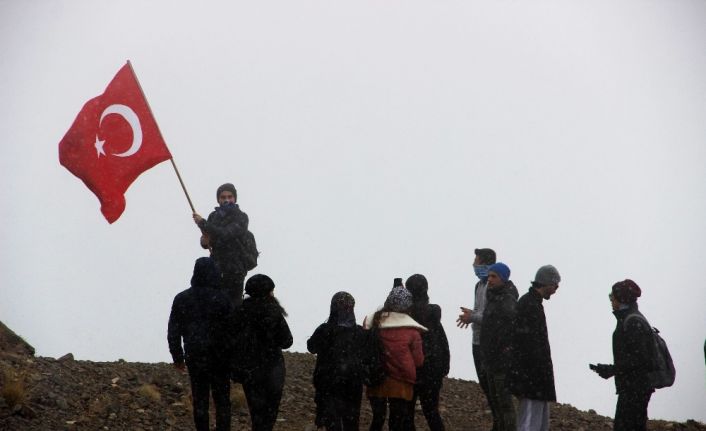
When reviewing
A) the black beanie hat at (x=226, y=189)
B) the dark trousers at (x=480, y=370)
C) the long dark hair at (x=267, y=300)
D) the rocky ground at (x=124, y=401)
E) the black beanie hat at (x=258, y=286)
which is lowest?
the rocky ground at (x=124, y=401)

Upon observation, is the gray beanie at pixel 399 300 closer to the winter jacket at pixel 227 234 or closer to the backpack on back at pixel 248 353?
the backpack on back at pixel 248 353

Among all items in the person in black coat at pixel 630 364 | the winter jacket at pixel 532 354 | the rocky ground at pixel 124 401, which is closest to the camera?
the winter jacket at pixel 532 354

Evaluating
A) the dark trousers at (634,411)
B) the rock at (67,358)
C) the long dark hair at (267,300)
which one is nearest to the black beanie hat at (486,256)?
the dark trousers at (634,411)

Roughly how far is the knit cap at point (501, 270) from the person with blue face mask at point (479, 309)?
1.30 ft

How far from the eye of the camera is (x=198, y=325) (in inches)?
391

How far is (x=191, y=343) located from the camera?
988 cm

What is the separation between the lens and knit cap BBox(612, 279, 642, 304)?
10086 millimetres

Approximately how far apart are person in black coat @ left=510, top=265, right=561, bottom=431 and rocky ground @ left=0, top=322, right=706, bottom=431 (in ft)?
15.8

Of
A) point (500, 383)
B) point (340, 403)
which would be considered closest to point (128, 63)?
point (340, 403)

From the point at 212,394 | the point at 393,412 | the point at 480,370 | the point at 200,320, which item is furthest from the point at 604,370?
the point at 200,320

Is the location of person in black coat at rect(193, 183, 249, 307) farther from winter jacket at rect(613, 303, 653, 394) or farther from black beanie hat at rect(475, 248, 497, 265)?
winter jacket at rect(613, 303, 653, 394)

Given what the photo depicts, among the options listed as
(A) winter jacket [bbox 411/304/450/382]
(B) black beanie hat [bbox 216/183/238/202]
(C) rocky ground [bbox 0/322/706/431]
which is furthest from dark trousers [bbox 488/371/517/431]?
(C) rocky ground [bbox 0/322/706/431]

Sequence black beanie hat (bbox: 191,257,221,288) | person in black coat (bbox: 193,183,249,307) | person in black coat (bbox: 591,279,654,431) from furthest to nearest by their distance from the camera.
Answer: person in black coat (bbox: 193,183,249,307)
black beanie hat (bbox: 191,257,221,288)
person in black coat (bbox: 591,279,654,431)

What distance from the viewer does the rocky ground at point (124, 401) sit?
1255 centimetres
